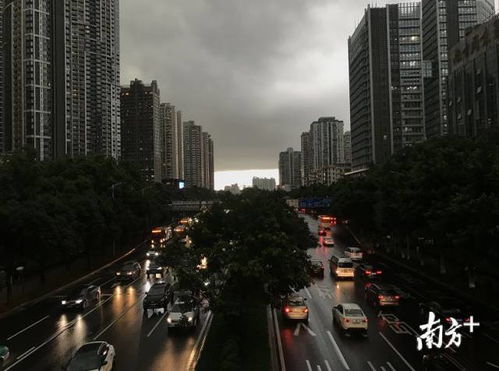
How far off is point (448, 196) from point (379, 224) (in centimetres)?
1687

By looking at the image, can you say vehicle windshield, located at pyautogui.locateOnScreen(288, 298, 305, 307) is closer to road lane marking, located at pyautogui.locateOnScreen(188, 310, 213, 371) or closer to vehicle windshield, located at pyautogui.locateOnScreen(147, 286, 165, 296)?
road lane marking, located at pyautogui.locateOnScreen(188, 310, 213, 371)

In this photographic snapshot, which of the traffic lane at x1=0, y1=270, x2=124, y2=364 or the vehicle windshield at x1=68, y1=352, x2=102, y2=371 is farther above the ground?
the vehicle windshield at x1=68, y1=352, x2=102, y2=371

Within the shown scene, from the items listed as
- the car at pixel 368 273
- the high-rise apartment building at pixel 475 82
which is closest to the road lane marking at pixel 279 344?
the car at pixel 368 273

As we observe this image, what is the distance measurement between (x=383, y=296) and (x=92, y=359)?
19.4 m

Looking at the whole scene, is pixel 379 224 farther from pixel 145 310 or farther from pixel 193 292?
pixel 193 292

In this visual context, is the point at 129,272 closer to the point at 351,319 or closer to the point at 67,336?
the point at 67,336

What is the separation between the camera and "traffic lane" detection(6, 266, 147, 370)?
2328cm

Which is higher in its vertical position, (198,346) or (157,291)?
(157,291)

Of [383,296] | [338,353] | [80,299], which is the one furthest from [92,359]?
[383,296]

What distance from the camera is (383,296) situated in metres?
32.0

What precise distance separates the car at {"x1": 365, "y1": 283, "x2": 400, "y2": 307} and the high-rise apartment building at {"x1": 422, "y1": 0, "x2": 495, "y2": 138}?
436 feet

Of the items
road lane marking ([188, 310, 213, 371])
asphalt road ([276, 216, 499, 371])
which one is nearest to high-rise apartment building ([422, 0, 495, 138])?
asphalt road ([276, 216, 499, 371])

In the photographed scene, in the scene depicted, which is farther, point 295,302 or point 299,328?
point 295,302

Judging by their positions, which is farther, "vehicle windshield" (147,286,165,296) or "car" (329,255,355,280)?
"car" (329,255,355,280)
